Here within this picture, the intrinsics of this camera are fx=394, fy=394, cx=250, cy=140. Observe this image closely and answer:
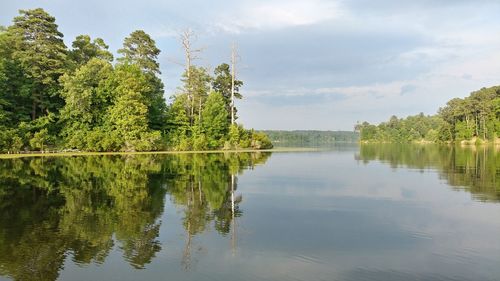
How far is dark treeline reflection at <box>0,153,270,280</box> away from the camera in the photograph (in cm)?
819

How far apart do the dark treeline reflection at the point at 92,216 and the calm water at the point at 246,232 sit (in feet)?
0.12

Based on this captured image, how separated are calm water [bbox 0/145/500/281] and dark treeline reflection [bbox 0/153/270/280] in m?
0.04

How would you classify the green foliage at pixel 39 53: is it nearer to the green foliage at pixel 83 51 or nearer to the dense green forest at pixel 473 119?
the green foliage at pixel 83 51

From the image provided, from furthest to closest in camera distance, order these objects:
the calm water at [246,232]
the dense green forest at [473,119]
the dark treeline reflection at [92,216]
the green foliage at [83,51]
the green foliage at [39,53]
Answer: the dense green forest at [473,119]
the green foliage at [83,51]
the green foliage at [39,53]
the dark treeline reflection at [92,216]
the calm water at [246,232]

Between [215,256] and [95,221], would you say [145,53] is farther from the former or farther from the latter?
[215,256]

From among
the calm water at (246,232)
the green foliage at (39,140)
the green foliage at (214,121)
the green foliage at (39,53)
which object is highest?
the green foliage at (39,53)

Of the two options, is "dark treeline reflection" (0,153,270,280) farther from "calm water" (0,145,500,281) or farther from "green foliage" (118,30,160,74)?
"green foliage" (118,30,160,74)

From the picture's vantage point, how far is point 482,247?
29.8ft

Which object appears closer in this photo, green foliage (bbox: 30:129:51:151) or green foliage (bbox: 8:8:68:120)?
green foliage (bbox: 30:129:51:151)

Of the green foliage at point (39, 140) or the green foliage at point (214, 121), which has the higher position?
the green foliage at point (214, 121)

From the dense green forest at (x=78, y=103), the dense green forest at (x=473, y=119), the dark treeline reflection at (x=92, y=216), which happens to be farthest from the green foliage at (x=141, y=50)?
the dense green forest at (x=473, y=119)

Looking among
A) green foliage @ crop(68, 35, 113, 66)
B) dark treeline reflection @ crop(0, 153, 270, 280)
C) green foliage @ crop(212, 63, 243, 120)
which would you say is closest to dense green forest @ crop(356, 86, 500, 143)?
green foliage @ crop(212, 63, 243, 120)

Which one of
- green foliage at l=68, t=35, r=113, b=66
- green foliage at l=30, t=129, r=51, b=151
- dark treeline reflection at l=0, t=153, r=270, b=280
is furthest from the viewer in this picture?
green foliage at l=68, t=35, r=113, b=66

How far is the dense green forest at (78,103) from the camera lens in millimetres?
47562
